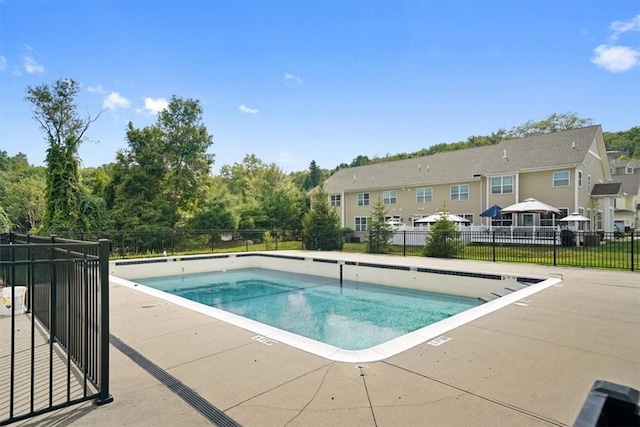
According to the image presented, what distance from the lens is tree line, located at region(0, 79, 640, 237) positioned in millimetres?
16297

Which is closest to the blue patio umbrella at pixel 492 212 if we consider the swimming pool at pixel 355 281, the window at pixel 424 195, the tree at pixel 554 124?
the window at pixel 424 195

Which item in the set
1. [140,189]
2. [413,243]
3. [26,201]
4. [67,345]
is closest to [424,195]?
[413,243]

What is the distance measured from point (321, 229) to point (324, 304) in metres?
9.62

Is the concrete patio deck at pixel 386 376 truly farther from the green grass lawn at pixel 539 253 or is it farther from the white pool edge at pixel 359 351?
the green grass lawn at pixel 539 253

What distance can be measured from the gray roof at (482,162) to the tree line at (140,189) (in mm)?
5891

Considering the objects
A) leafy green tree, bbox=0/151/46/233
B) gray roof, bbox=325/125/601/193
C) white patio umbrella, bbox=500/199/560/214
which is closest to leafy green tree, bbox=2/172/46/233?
leafy green tree, bbox=0/151/46/233

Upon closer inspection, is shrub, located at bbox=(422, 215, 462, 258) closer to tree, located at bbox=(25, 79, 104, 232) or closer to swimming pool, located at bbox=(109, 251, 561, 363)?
swimming pool, located at bbox=(109, 251, 561, 363)

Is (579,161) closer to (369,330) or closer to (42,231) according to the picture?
(369,330)

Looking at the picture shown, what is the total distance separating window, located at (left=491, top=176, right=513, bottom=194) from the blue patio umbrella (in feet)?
3.61

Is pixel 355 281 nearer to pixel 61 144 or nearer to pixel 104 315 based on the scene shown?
pixel 104 315

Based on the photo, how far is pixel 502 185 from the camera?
21.0 m

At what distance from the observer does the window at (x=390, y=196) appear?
25828 millimetres

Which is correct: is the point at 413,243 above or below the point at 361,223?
below

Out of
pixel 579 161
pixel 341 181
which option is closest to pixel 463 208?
pixel 579 161
